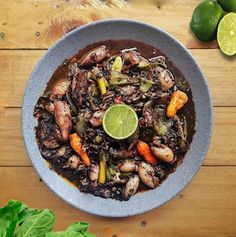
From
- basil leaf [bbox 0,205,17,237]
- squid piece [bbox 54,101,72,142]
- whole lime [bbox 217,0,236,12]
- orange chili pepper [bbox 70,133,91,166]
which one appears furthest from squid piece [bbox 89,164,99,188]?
whole lime [bbox 217,0,236,12]

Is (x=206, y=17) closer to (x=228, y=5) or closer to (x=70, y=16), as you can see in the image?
(x=228, y=5)

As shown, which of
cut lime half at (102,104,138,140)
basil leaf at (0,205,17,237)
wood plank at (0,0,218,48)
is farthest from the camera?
wood plank at (0,0,218,48)

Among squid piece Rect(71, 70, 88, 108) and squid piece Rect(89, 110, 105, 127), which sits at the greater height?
squid piece Rect(71, 70, 88, 108)

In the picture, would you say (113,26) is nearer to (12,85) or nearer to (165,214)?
(12,85)

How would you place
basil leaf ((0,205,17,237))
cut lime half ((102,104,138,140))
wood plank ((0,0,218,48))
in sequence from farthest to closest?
wood plank ((0,0,218,48))
cut lime half ((102,104,138,140))
basil leaf ((0,205,17,237))

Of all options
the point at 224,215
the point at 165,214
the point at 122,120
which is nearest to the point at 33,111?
the point at 122,120

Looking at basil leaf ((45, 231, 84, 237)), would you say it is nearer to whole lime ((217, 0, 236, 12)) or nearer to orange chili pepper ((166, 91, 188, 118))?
orange chili pepper ((166, 91, 188, 118))

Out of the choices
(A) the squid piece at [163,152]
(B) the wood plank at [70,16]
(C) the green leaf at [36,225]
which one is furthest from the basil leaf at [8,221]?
(B) the wood plank at [70,16]
